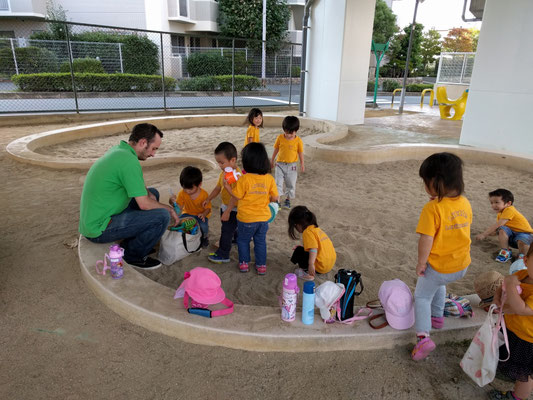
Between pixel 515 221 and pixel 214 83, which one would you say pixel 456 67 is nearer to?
pixel 214 83

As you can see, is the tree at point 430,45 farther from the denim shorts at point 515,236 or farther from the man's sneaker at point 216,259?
the man's sneaker at point 216,259

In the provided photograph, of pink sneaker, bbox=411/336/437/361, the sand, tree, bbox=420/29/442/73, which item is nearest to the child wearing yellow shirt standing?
the sand

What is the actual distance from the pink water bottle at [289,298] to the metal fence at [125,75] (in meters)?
11.6

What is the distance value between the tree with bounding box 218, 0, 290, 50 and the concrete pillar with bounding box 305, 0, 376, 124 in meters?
18.8

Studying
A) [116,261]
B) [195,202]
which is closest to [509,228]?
[195,202]

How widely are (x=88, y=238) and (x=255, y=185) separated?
163cm

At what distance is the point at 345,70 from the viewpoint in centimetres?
1169

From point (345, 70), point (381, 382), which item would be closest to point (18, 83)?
point (345, 70)

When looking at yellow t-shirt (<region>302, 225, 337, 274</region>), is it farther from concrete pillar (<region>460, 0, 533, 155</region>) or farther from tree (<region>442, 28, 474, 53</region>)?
tree (<region>442, 28, 474, 53</region>)

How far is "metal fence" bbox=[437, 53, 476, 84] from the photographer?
20.3 m

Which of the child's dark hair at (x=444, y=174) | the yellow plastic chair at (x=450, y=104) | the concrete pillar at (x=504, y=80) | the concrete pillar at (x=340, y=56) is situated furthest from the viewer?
the yellow plastic chair at (x=450, y=104)

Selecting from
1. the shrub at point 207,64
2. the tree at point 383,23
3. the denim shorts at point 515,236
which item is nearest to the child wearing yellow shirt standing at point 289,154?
the denim shorts at point 515,236

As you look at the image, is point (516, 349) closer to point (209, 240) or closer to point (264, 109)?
point (209, 240)

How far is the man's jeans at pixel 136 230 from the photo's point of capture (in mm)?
3445
